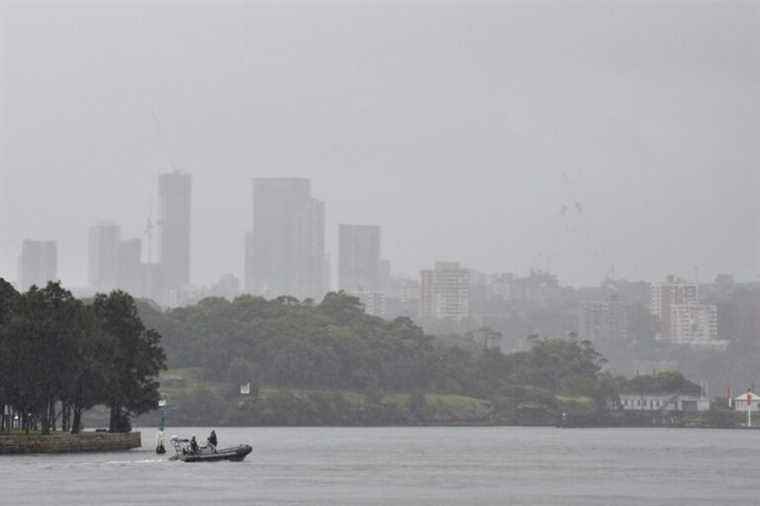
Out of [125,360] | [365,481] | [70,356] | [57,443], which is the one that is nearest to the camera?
[365,481]

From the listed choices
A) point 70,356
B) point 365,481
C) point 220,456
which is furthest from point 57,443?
point 365,481

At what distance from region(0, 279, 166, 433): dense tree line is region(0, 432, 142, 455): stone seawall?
2398mm

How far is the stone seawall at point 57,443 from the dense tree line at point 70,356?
240 cm

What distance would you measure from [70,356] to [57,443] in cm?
675

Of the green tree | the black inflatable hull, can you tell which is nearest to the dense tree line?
the green tree

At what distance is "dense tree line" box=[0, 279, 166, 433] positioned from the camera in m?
166

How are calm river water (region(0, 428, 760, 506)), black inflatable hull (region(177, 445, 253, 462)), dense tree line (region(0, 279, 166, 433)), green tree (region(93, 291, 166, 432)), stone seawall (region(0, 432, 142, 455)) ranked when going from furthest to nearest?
green tree (region(93, 291, 166, 432)) → dense tree line (region(0, 279, 166, 433)) → stone seawall (region(0, 432, 142, 455)) → black inflatable hull (region(177, 445, 253, 462)) → calm river water (region(0, 428, 760, 506))

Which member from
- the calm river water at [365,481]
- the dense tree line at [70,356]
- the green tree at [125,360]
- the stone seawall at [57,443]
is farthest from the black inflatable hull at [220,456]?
the green tree at [125,360]

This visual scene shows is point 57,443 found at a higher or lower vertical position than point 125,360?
lower

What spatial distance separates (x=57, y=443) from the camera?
552 feet

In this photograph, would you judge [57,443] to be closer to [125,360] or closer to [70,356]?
[70,356]

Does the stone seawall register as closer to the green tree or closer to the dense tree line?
the dense tree line

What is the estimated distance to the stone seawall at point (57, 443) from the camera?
16562 cm

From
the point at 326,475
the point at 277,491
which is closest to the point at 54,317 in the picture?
the point at 326,475
